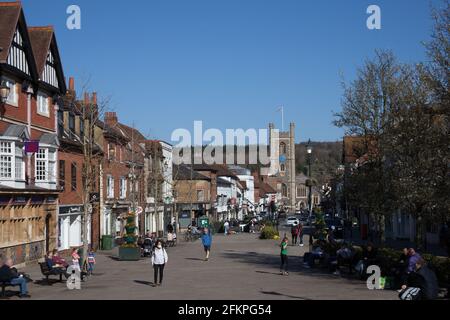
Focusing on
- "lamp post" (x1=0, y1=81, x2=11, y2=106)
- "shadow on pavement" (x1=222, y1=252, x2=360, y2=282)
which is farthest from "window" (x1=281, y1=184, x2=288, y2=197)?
"lamp post" (x1=0, y1=81, x2=11, y2=106)

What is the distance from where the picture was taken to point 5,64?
28.6 meters

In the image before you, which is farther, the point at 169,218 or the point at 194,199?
the point at 194,199

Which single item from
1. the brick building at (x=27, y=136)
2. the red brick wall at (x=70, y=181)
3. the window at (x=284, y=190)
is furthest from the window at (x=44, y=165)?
the window at (x=284, y=190)

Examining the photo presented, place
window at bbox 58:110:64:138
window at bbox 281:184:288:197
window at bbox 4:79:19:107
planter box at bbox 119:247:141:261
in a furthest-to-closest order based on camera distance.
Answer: window at bbox 281:184:288:197
window at bbox 58:110:64:138
planter box at bbox 119:247:141:261
window at bbox 4:79:19:107

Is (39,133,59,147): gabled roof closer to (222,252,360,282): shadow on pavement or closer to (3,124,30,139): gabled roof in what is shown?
(3,124,30,139): gabled roof

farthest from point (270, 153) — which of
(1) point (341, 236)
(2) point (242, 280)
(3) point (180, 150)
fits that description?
(2) point (242, 280)

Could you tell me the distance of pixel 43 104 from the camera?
34750mm

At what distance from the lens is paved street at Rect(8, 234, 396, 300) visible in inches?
776

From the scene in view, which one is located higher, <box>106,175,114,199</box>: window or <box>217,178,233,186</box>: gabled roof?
<box>217,178,233,186</box>: gabled roof

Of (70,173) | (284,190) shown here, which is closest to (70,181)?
(70,173)

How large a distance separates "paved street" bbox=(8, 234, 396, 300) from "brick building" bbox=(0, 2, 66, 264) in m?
2.78

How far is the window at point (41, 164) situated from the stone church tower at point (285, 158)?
144575mm
